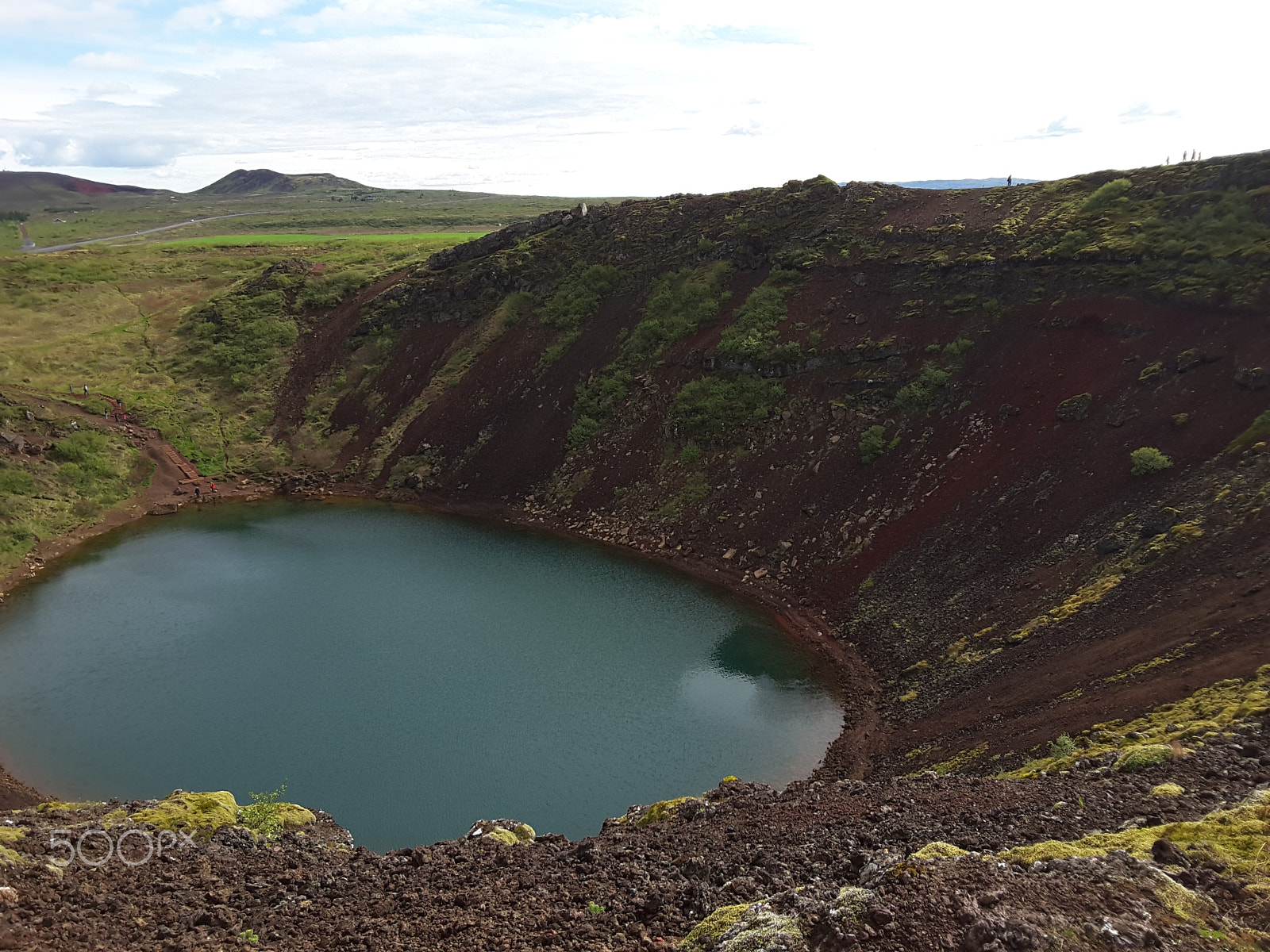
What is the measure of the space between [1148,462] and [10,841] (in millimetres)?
43418

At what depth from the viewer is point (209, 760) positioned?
1261 inches

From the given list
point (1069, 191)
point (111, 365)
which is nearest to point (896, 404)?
point (1069, 191)

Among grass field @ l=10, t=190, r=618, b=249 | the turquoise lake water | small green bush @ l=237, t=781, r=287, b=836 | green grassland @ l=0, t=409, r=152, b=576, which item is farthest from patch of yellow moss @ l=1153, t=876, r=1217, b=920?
grass field @ l=10, t=190, r=618, b=249

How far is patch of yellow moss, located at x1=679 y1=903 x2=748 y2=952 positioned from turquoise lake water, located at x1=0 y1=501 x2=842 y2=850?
14650 millimetres

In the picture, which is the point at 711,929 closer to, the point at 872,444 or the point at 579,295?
the point at 872,444

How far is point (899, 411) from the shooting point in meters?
49.7

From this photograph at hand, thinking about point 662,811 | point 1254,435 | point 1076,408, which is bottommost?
point 662,811

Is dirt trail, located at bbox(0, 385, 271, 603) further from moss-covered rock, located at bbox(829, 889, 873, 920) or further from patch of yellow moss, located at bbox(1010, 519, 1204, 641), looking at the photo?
moss-covered rock, located at bbox(829, 889, 873, 920)

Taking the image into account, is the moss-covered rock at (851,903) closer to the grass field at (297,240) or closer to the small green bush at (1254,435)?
the small green bush at (1254,435)

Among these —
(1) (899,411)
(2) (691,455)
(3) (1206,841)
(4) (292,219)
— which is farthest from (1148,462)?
(4) (292,219)

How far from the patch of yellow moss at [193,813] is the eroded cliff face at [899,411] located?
75.2ft

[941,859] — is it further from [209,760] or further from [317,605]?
[317,605]

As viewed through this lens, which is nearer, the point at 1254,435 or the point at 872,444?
the point at 1254,435

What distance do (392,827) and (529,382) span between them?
4221 centimetres
